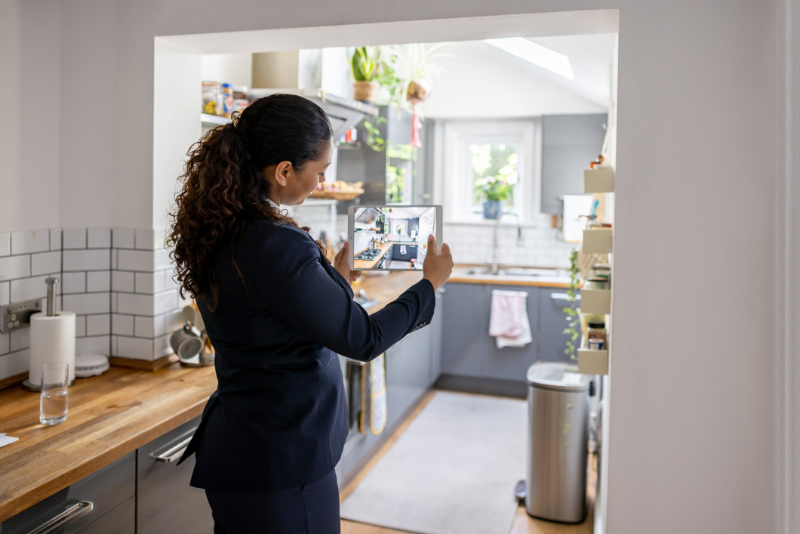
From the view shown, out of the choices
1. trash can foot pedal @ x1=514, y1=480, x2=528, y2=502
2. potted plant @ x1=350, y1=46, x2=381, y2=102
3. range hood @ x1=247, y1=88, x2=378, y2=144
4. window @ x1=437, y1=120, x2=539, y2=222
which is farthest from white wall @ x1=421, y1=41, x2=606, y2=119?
trash can foot pedal @ x1=514, y1=480, x2=528, y2=502

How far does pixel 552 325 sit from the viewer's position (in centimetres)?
435

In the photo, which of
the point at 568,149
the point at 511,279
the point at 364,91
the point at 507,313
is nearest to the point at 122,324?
the point at 364,91

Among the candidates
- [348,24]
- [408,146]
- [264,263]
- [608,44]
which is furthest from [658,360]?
[408,146]

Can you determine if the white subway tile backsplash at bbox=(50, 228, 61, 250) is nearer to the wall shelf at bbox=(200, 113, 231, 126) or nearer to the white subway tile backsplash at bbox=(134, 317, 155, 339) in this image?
the white subway tile backsplash at bbox=(134, 317, 155, 339)

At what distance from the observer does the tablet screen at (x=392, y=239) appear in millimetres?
1562

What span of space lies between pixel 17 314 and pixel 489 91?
12.4 ft

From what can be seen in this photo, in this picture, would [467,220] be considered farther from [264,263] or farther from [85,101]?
[264,263]

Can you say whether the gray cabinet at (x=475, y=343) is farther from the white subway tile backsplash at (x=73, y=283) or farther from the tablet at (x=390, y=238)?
the tablet at (x=390, y=238)

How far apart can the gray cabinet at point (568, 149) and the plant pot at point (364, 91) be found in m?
1.65

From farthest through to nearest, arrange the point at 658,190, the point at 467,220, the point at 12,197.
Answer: the point at 467,220 → the point at 12,197 → the point at 658,190

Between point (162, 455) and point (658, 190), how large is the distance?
4.73 feet

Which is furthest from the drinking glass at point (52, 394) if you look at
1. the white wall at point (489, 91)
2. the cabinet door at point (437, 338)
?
the white wall at point (489, 91)

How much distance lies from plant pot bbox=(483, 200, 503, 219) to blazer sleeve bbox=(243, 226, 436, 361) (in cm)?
395

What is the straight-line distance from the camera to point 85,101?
212cm
